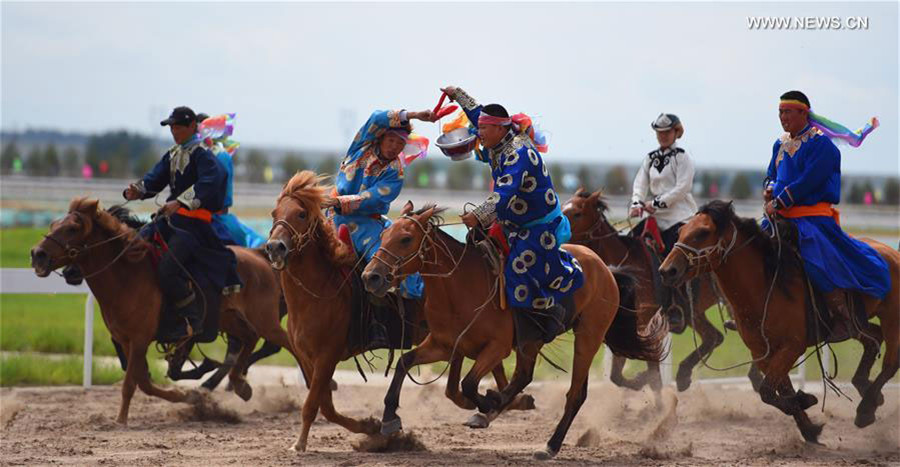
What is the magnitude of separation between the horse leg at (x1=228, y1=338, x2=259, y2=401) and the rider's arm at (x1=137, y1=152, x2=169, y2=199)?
1.75m

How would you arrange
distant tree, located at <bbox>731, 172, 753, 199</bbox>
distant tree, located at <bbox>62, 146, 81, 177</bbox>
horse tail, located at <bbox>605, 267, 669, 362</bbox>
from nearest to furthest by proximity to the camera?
horse tail, located at <bbox>605, 267, 669, 362</bbox> → distant tree, located at <bbox>731, 172, 753, 199</bbox> → distant tree, located at <bbox>62, 146, 81, 177</bbox>

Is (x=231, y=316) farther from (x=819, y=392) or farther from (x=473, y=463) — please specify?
(x=819, y=392)

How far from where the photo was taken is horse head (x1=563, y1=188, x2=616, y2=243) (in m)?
11.4

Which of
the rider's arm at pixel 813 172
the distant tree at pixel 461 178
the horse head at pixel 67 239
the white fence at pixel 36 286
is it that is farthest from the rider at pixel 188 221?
the distant tree at pixel 461 178

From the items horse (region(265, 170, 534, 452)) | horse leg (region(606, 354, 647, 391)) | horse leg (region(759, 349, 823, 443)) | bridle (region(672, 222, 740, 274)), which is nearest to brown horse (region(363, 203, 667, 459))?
horse (region(265, 170, 534, 452))

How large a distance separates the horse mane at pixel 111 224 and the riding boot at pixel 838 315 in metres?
5.70

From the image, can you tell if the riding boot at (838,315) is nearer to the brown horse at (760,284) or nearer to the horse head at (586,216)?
the brown horse at (760,284)

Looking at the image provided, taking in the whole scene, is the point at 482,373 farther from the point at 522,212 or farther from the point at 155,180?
the point at 155,180

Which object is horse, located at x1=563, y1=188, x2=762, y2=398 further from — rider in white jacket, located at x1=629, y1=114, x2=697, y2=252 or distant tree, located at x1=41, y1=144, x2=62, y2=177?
distant tree, located at x1=41, y1=144, x2=62, y2=177

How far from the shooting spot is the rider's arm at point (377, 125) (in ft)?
29.3

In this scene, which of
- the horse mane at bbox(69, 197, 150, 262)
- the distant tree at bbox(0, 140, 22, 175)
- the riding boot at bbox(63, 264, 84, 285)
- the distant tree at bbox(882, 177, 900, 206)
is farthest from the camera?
the distant tree at bbox(0, 140, 22, 175)

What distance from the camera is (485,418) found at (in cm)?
838

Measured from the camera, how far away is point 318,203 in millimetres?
8445

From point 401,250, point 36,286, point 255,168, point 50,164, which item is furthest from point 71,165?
point 401,250
